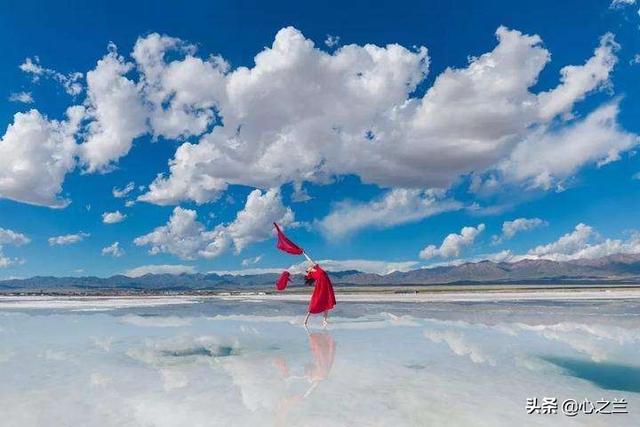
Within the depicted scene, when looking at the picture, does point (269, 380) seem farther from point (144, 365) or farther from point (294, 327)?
point (294, 327)

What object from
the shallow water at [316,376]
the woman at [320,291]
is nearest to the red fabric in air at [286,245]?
the woman at [320,291]

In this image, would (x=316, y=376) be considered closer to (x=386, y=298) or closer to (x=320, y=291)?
(x=320, y=291)

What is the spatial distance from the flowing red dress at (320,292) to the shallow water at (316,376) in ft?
3.86

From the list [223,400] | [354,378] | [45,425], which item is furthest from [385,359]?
[45,425]

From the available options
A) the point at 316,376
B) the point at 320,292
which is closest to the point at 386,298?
the point at 320,292

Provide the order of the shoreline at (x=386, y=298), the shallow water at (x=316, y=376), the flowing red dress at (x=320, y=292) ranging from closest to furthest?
the shallow water at (x=316, y=376), the flowing red dress at (x=320, y=292), the shoreline at (x=386, y=298)

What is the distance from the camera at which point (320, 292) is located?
18.8m

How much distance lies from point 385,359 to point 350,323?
8983mm

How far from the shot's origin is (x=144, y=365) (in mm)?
11531

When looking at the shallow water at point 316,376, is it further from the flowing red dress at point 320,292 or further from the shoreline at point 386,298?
the shoreline at point 386,298

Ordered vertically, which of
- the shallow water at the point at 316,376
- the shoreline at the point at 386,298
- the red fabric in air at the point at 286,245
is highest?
the red fabric in air at the point at 286,245

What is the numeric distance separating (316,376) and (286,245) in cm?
958

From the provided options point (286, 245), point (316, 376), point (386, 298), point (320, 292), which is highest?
point (286, 245)

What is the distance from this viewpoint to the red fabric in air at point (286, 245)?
19.2 meters
